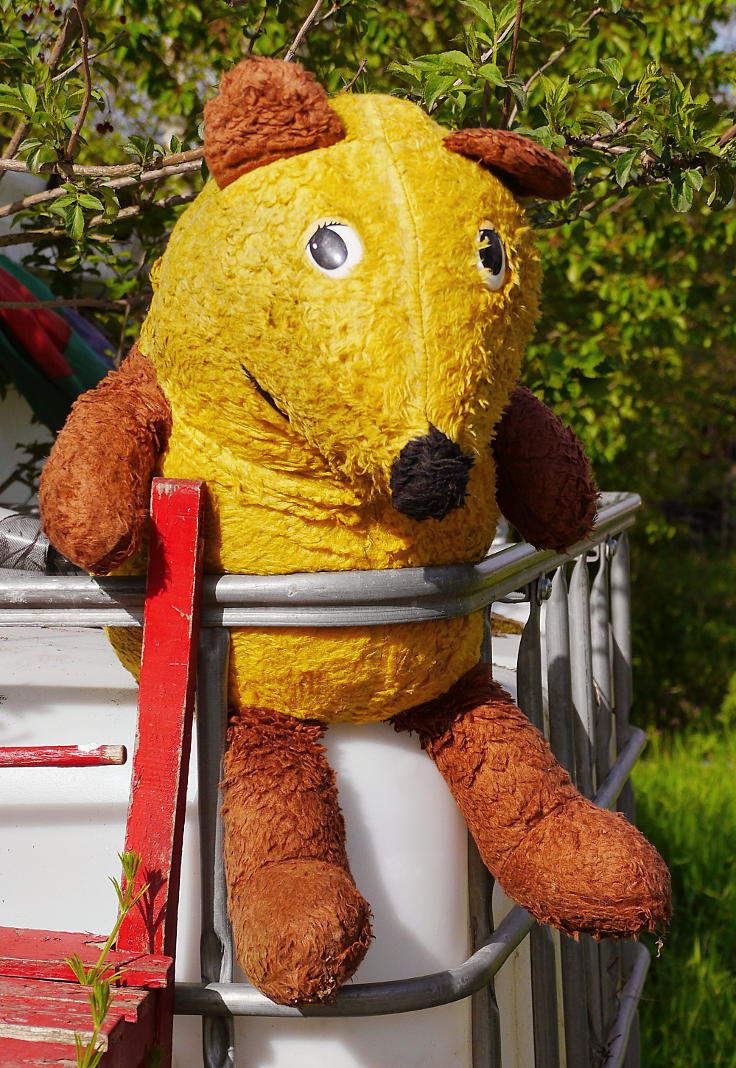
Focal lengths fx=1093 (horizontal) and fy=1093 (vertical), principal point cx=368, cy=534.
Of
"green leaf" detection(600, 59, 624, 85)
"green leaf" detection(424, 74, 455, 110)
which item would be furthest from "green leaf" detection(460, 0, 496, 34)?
"green leaf" detection(600, 59, 624, 85)

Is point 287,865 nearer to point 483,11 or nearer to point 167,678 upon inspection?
point 167,678

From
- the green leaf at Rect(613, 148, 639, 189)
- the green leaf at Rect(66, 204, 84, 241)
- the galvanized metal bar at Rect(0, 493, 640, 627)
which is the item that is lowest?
the galvanized metal bar at Rect(0, 493, 640, 627)

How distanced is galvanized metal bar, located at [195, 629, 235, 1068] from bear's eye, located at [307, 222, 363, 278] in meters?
0.45

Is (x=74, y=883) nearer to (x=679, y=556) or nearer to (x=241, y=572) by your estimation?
(x=241, y=572)

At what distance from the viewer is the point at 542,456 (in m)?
1.54

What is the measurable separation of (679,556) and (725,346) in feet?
5.38

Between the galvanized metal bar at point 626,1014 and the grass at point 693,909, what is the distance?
8 centimetres

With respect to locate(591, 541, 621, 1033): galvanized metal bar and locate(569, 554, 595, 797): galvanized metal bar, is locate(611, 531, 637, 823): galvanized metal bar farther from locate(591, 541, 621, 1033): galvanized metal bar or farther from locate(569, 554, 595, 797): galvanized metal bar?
locate(569, 554, 595, 797): galvanized metal bar

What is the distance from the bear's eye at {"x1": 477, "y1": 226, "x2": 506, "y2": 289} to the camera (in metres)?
1.25

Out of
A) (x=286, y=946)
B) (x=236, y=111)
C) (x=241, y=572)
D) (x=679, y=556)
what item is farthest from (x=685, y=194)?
(x=679, y=556)

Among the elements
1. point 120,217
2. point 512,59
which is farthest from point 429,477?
point 120,217

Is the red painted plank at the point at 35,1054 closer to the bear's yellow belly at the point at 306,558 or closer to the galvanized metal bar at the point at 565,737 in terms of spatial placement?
the bear's yellow belly at the point at 306,558

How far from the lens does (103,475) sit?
1.25 metres

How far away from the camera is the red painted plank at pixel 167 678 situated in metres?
1.25
